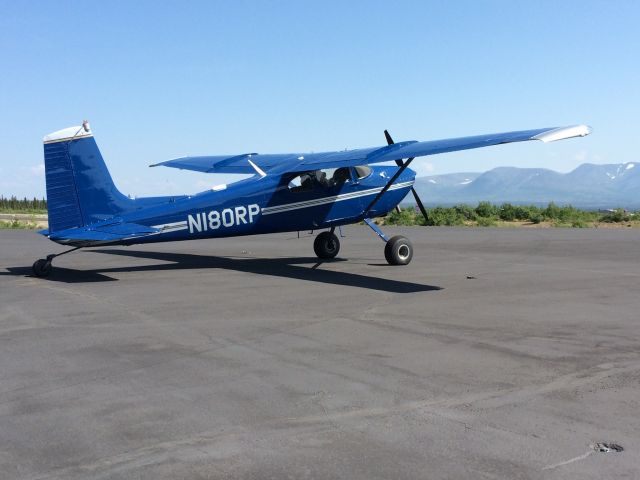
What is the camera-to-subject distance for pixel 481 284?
12.4 meters

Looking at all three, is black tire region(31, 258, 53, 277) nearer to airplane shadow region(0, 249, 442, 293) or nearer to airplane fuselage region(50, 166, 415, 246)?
airplane shadow region(0, 249, 442, 293)

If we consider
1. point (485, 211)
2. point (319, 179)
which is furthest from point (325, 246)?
point (485, 211)

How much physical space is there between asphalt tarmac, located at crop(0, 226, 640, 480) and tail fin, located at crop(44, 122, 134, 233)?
1328 mm

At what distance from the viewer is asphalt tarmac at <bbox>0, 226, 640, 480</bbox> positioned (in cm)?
407

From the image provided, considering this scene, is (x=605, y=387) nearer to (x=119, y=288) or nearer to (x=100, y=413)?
(x=100, y=413)

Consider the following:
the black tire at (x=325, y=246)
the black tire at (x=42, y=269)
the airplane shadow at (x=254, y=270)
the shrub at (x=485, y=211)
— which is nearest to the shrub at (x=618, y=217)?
the shrub at (x=485, y=211)

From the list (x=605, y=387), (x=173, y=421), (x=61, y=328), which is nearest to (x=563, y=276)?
(x=605, y=387)

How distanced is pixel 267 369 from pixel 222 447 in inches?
78.3

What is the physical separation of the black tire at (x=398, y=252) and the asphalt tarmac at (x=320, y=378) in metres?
2.69

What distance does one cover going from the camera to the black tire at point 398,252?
15.7 metres

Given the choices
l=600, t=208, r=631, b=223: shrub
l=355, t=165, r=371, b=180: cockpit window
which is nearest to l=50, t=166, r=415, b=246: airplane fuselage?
l=355, t=165, r=371, b=180: cockpit window

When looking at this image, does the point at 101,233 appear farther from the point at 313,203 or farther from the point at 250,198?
the point at 313,203

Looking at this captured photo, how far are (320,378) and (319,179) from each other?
1027 cm

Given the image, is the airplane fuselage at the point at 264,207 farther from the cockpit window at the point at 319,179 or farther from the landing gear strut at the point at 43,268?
the landing gear strut at the point at 43,268
